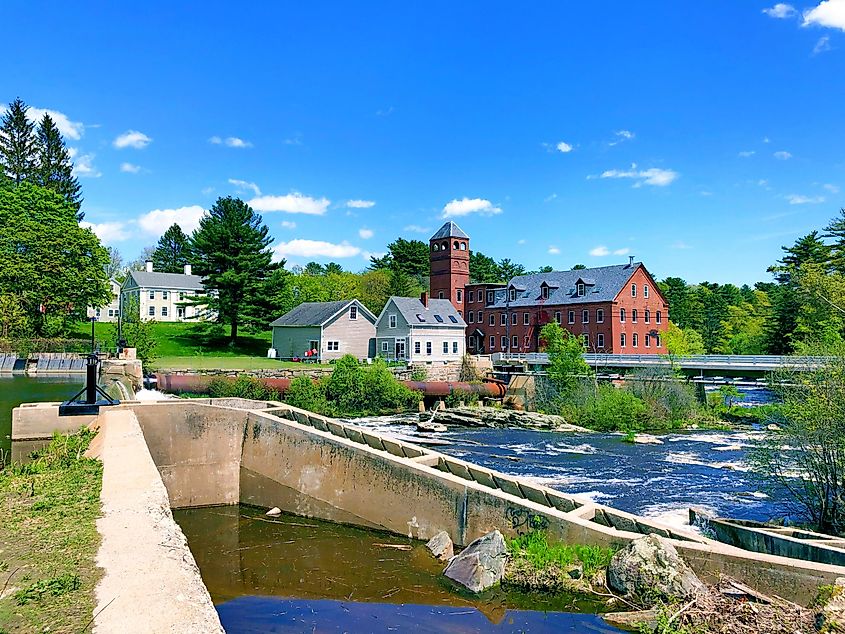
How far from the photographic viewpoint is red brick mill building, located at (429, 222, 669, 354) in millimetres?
58906

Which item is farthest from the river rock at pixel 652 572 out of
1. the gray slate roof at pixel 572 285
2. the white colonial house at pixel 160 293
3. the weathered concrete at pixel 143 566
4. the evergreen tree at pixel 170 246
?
the evergreen tree at pixel 170 246

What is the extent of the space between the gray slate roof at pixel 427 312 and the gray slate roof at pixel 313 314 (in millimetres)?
3555

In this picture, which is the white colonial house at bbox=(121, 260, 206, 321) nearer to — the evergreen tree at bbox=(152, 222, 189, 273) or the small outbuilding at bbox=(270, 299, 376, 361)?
the small outbuilding at bbox=(270, 299, 376, 361)

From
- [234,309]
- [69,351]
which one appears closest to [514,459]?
[69,351]

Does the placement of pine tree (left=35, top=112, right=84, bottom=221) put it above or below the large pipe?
above

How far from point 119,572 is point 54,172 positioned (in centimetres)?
8499

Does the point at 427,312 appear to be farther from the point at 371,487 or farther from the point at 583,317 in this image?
the point at 371,487

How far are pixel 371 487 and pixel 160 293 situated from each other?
72.1 metres

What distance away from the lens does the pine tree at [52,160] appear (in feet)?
247

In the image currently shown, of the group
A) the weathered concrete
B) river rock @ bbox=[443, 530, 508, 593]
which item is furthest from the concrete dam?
river rock @ bbox=[443, 530, 508, 593]

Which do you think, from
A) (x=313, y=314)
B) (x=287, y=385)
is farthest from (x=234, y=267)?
(x=287, y=385)

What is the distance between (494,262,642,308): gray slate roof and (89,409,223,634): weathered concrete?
54.5 metres

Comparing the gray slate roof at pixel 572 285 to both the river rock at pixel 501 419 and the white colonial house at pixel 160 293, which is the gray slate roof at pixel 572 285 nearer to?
the river rock at pixel 501 419

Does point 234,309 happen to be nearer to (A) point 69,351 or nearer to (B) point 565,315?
(A) point 69,351
